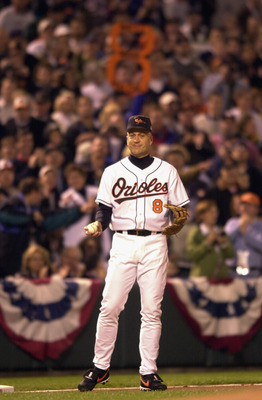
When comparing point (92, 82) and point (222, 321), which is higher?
point (92, 82)

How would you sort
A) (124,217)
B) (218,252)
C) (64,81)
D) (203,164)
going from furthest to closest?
(64,81), (203,164), (218,252), (124,217)

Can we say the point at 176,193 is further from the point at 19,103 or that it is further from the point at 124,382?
the point at 19,103

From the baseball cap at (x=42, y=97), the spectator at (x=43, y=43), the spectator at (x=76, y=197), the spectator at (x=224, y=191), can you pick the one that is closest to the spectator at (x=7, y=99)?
the baseball cap at (x=42, y=97)

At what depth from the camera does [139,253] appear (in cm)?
733

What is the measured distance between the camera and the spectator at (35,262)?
10500mm

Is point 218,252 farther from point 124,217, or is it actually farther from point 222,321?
point 124,217

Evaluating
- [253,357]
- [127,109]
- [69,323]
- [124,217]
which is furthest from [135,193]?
[127,109]

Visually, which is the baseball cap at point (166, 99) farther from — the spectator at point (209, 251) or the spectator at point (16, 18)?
the spectator at point (209, 251)

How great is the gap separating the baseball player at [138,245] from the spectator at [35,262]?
10.2 feet

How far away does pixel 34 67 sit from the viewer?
14.4 m

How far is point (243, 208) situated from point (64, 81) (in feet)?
13.7

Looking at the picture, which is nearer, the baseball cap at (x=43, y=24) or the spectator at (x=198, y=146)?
the spectator at (x=198, y=146)

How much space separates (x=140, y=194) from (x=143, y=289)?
0.77 metres

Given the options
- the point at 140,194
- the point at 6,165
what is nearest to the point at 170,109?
the point at 6,165
